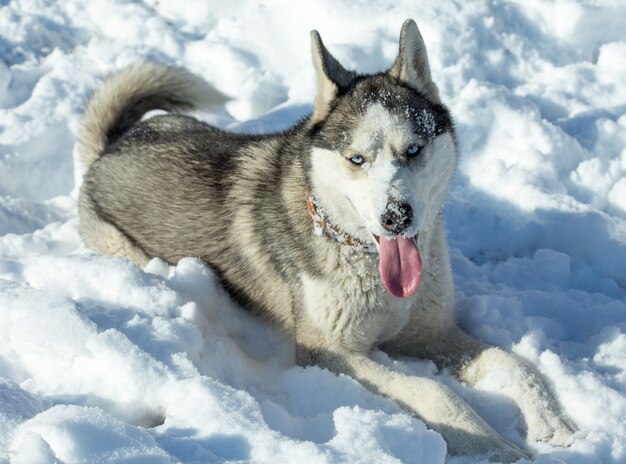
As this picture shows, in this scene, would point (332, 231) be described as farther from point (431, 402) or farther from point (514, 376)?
point (514, 376)

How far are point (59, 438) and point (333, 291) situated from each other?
1.49m

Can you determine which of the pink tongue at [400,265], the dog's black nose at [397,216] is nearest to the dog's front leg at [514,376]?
the pink tongue at [400,265]

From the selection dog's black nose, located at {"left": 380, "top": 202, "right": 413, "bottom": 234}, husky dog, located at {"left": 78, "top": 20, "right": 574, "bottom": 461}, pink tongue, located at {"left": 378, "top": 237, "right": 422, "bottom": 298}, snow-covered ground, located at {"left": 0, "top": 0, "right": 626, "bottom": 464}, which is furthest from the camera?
pink tongue, located at {"left": 378, "top": 237, "right": 422, "bottom": 298}

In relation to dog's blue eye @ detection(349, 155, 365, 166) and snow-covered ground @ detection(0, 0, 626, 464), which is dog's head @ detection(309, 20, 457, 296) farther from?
snow-covered ground @ detection(0, 0, 626, 464)

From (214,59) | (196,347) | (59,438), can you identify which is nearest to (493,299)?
(196,347)

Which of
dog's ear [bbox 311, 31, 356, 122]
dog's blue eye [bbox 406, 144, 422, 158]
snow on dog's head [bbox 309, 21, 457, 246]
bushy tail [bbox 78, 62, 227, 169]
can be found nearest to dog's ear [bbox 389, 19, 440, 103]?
snow on dog's head [bbox 309, 21, 457, 246]

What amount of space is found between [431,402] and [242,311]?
117 cm

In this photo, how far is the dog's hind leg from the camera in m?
4.34

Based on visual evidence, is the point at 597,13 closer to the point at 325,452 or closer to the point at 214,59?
the point at 214,59

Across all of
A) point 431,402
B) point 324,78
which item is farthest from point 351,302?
point 324,78

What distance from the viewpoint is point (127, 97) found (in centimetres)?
509

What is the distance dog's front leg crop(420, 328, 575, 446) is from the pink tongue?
1.77 ft

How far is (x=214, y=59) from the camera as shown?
253 inches

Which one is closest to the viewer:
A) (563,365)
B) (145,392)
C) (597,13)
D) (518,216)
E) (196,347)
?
(145,392)
